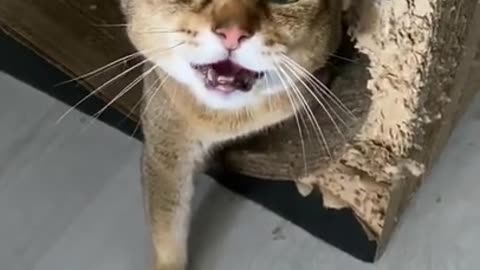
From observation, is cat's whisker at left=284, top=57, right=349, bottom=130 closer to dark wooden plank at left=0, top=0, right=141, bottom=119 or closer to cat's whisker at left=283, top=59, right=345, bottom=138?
cat's whisker at left=283, top=59, right=345, bottom=138

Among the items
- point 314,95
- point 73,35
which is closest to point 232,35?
point 314,95

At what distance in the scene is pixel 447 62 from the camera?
1.18m

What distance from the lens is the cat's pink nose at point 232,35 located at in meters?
1.01

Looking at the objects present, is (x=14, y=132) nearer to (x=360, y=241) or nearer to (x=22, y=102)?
(x=22, y=102)

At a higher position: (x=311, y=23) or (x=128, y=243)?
(x=311, y=23)

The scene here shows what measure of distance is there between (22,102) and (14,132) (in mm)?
45

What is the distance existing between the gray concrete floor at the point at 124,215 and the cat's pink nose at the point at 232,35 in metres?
0.45

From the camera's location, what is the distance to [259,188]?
1.43 m

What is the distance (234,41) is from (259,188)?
0.44 meters

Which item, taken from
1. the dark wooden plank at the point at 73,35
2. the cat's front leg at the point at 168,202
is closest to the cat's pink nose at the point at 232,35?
the cat's front leg at the point at 168,202

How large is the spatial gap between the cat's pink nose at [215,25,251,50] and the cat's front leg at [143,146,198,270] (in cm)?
26

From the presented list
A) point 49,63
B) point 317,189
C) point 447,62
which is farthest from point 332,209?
point 49,63

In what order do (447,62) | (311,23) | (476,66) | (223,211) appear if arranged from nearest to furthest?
(311,23)
(447,62)
(476,66)
(223,211)

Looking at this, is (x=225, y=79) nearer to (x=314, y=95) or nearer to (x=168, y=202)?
(x=314, y=95)
